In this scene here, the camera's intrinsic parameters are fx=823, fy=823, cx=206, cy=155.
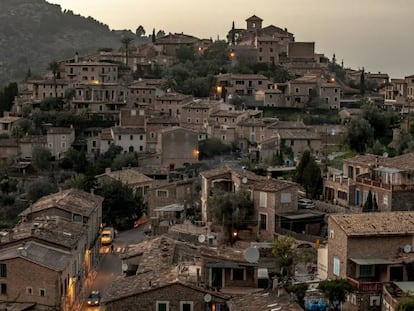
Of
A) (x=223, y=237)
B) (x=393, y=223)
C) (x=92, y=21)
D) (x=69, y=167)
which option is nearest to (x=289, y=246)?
(x=393, y=223)

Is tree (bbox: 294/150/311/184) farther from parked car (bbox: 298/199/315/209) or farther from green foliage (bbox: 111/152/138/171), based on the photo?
green foliage (bbox: 111/152/138/171)

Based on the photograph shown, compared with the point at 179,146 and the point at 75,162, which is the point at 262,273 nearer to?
the point at 179,146

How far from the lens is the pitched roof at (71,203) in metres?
33.8

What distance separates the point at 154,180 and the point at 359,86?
31.0 m

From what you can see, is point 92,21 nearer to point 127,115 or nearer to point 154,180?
point 127,115

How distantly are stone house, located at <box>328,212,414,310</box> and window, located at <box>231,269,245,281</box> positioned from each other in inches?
106

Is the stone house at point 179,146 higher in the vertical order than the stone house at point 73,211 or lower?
higher

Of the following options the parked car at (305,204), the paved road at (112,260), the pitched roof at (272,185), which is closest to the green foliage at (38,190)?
the paved road at (112,260)

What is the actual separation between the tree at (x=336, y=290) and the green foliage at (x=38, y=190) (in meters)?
26.9

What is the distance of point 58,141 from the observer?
52.9m

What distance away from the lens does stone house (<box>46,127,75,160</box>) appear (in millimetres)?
52688

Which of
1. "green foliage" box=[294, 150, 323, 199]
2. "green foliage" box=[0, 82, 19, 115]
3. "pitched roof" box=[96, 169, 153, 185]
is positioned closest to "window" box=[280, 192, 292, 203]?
"green foliage" box=[294, 150, 323, 199]

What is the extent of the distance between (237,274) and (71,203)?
12.7 meters

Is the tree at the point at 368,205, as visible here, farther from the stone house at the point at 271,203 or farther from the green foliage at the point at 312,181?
the green foliage at the point at 312,181
